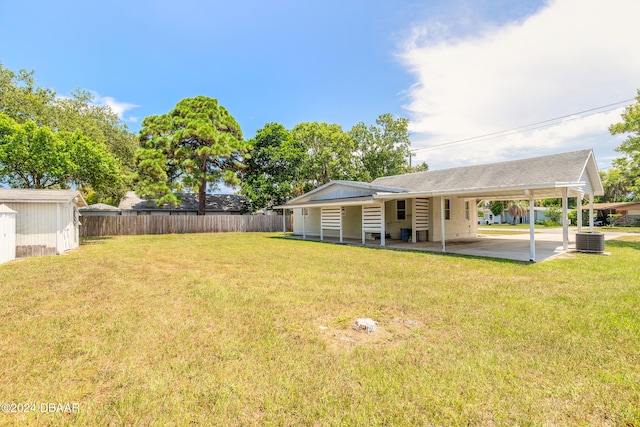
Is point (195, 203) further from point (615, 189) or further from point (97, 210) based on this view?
point (615, 189)

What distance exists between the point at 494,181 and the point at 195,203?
2764 cm

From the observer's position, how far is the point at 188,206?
29.5 metres

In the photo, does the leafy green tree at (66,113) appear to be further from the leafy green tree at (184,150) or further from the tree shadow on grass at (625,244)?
the tree shadow on grass at (625,244)

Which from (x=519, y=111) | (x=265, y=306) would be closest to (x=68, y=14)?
(x=265, y=306)

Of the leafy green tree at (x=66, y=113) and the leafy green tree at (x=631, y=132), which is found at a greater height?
the leafy green tree at (x=66, y=113)

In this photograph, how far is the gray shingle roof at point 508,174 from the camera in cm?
1112

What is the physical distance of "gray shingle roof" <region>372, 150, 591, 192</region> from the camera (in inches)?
438

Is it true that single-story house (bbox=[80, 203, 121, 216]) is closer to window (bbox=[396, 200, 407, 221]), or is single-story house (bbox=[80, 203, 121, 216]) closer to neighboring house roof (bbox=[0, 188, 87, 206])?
neighboring house roof (bbox=[0, 188, 87, 206])

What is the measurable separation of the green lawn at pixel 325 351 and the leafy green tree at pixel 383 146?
2438 cm

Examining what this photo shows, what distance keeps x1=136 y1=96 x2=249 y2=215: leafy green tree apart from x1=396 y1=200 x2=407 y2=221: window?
14.6 metres

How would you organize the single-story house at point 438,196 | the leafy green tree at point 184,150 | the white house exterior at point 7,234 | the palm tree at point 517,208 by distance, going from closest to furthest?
the white house exterior at point 7,234 < the single-story house at point 438,196 < the leafy green tree at point 184,150 < the palm tree at point 517,208

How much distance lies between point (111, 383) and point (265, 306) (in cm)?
231

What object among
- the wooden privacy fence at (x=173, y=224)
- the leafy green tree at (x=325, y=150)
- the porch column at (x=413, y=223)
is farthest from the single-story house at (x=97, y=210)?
the porch column at (x=413, y=223)

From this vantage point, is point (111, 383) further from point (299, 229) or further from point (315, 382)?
point (299, 229)
